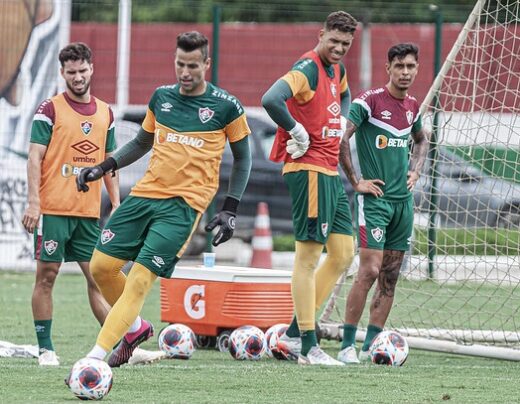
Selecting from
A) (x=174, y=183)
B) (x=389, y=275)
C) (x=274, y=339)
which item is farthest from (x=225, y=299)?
(x=174, y=183)

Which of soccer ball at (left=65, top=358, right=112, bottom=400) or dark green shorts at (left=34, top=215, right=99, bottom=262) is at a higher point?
dark green shorts at (left=34, top=215, right=99, bottom=262)

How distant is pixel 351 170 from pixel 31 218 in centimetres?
223

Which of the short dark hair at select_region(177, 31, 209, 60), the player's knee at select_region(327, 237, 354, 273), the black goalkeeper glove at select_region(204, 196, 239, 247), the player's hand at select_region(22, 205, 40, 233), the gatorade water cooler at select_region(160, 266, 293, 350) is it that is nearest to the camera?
the short dark hair at select_region(177, 31, 209, 60)

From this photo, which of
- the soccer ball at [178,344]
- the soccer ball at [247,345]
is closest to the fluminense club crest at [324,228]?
the soccer ball at [247,345]

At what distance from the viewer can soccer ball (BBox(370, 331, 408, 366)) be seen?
8.70m

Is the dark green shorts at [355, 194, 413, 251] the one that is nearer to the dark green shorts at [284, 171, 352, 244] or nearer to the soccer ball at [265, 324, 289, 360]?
the dark green shorts at [284, 171, 352, 244]

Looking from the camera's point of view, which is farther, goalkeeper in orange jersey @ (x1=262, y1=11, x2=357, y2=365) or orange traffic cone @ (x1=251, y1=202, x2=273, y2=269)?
orange traffic cone @ (x1=251, y1=202, x2=273, y2=269)

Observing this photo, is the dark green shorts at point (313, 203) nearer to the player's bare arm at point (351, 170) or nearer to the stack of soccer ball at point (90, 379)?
the player's bare arm at point (351, 170)

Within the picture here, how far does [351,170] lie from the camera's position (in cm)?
895

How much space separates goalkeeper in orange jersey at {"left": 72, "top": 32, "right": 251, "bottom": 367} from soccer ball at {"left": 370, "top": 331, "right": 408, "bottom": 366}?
1830 mm

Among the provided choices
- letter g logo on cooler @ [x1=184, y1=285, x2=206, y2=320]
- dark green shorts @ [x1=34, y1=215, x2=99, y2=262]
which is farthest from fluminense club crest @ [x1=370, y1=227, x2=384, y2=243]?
dark green shorts @ [x1=34, y1=215, x2=99, y2=262]

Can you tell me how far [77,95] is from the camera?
28.4ft

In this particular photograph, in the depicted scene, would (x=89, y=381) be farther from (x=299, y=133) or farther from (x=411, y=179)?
(x=411, y=179)

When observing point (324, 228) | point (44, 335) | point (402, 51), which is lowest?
point (44, 335)
